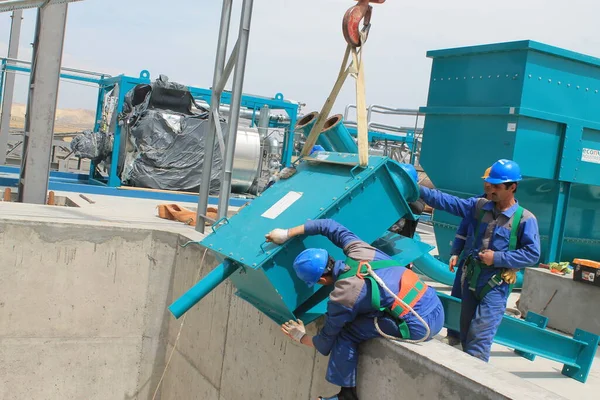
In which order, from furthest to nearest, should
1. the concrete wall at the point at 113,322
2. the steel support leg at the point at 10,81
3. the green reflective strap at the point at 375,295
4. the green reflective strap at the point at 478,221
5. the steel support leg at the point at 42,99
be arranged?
the steel support leg at the point at 10,81 < the steel support leg at the point at 42,99 < the concrete wall at the point at 113,322 < the green reflective strap at the point at 478,221 < the green reflective strap at the point at 375,295

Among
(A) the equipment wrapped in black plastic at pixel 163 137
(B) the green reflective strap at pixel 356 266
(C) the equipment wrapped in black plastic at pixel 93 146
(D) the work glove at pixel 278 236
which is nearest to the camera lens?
(B) the green reflective strap at pixel 356 266

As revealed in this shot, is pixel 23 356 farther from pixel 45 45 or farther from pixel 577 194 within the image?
pixel 577 194

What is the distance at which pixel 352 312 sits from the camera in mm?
3328

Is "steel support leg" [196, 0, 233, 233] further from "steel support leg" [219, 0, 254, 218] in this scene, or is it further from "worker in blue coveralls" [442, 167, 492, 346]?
"worker in blue coveralls" [442, 167, 492, 346]

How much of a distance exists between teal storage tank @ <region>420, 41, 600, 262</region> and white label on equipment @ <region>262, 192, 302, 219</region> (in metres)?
3.43

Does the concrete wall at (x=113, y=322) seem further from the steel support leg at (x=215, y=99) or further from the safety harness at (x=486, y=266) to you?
the safety harness at (x=486, y=266)

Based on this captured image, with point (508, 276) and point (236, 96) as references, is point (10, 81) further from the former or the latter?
point (508, 276)

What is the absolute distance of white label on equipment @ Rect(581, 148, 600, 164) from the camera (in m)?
6.89

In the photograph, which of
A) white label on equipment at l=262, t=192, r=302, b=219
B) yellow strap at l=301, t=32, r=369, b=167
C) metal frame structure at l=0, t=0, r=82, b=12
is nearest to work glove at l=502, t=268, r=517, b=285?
yellow strap at l=301, t=32, r=369, b=167

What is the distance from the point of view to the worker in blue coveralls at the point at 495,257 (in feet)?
13.6

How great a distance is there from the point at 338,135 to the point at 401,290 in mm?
1566

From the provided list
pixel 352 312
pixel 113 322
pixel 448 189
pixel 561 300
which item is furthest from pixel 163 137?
pixel 352 312

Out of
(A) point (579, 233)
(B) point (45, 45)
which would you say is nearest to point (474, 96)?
(A) point (579, 233)

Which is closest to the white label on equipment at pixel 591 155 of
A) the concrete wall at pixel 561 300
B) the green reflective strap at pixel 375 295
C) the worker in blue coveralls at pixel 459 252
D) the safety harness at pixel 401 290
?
the concrete wall at pixel 561 300
